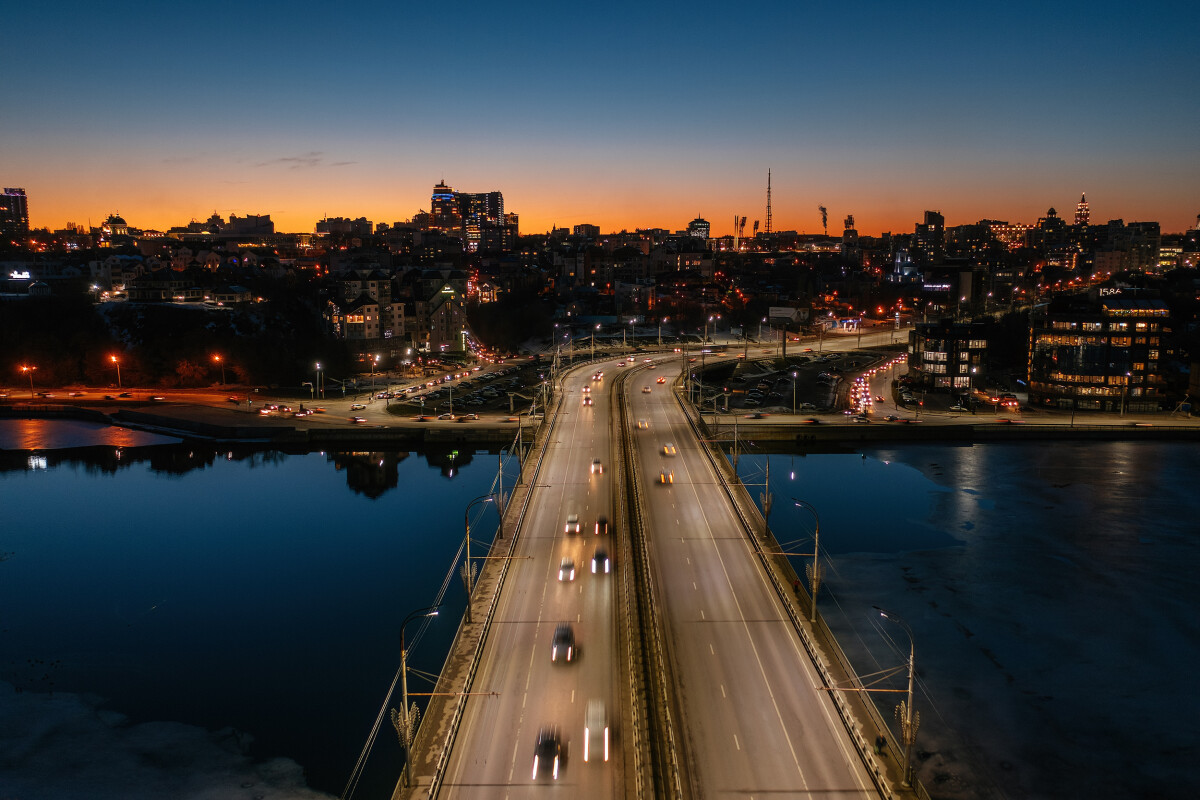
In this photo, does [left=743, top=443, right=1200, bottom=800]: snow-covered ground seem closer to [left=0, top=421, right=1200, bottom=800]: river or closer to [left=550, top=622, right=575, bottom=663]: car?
[left=0, top=421, right=1200, bottom=800]: river

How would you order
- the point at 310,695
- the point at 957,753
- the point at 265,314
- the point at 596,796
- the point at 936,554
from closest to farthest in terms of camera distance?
the point at 596,796 → the point at 957,753 → the point at 310,695 → the point at 936,554 → the point at 265,314

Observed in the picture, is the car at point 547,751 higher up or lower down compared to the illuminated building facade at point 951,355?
lower down

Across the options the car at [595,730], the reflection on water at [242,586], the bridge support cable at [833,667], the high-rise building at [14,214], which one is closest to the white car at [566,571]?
the reflection on water at [242,586]

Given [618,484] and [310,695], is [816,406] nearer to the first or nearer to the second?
[618,484]

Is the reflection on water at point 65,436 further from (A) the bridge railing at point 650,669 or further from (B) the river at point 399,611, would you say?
(A) the bridge railing at point 650,669

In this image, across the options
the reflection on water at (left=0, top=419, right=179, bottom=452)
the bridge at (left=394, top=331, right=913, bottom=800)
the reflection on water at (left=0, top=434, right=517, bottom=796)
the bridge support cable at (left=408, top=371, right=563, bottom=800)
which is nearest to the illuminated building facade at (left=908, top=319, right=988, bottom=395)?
the reflection on water at (left=0, top=434, right=517, bottom=796)

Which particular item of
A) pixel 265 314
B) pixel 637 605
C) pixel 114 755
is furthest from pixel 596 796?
pixel 265 314
